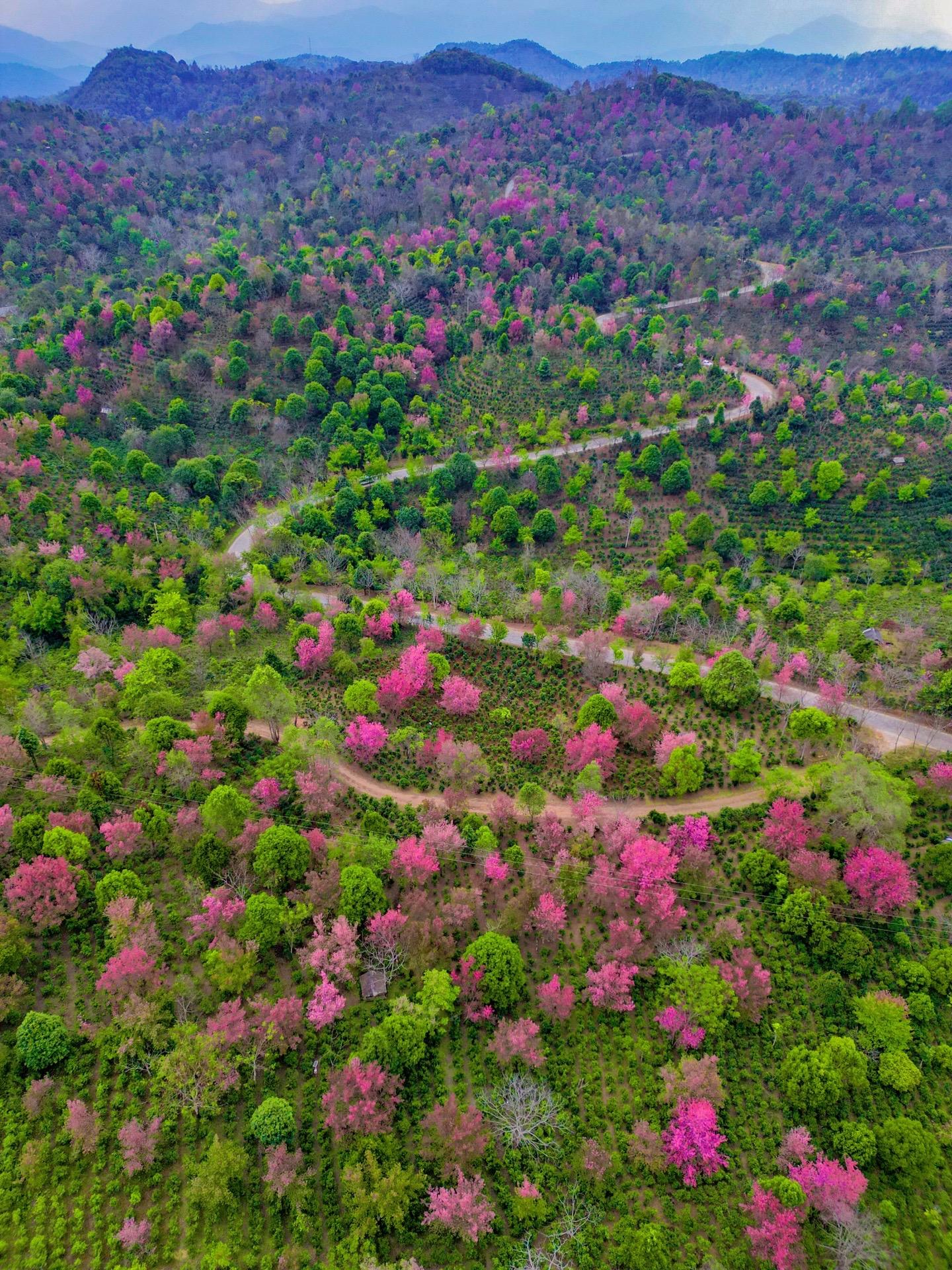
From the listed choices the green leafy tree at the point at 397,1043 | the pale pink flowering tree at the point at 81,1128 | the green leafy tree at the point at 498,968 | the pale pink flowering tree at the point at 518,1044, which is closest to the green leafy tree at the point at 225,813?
the pale pink flowering tree at the point at 81,1128

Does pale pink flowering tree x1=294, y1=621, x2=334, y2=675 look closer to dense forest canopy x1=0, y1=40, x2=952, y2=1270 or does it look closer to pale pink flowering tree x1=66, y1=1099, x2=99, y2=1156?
dense forest canopy x1=0, y1=40, x2=952, y2=1270

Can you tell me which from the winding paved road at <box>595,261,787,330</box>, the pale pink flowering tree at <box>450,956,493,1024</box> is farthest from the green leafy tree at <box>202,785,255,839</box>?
the winding paved road at <box>595,261,787,330</box>

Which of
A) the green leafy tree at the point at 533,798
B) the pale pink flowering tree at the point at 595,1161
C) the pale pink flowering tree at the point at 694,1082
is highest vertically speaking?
the green leafy tree at the point at 533,798

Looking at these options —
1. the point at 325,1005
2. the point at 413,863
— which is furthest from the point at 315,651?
the point at 325,1005

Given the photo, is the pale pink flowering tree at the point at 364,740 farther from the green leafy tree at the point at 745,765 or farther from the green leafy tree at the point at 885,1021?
the green leafy tree at the point at 885,1021

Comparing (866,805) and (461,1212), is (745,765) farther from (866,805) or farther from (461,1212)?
(461,1212)

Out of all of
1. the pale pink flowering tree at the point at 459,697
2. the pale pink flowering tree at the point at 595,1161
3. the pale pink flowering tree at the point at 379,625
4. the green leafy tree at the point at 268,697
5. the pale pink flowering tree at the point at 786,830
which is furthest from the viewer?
the pale pink flowering tree at the point at 379,625
